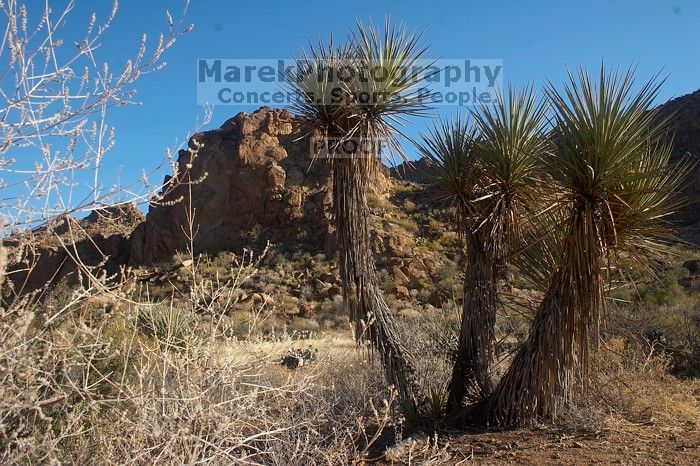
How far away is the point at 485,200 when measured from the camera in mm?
6211

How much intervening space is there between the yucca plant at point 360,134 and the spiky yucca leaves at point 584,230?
1.09m

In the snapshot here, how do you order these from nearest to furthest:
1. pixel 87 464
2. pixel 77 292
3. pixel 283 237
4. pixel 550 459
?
pixel 77 292
pixel 87 464
pixel 550 459
pixel 283 237

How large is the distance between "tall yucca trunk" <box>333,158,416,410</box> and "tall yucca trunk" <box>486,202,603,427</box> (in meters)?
0.94

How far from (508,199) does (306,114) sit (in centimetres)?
214

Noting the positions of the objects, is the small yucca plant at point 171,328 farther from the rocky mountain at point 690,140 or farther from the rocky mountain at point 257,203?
the rocky mountain at point 690,140

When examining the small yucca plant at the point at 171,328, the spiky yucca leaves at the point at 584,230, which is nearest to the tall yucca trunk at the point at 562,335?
the spiky yucca leaves at the point at 584,230

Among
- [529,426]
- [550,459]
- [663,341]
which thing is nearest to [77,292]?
[550,459]

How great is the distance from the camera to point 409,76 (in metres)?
6.33

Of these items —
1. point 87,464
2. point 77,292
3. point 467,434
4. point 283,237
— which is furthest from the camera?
point 283,237

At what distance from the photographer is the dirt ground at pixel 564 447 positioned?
4.73 metres

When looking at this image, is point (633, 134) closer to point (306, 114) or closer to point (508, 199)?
point (508, 199)

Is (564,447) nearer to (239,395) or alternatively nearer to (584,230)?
(584,230)

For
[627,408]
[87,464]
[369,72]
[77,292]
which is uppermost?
[369,72]

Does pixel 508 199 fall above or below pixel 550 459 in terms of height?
above
